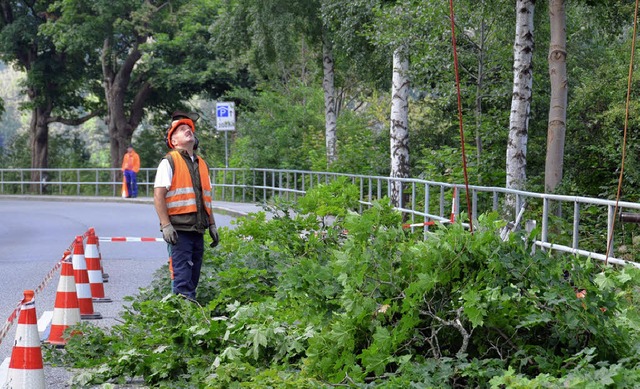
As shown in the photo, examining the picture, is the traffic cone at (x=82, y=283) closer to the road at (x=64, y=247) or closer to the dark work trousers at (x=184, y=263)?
the road at (x=64, y=247)

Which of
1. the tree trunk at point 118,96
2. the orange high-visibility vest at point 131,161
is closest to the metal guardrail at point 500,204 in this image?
the orange high-visibility vest at point 131,161

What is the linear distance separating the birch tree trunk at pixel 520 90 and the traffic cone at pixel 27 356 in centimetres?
1150

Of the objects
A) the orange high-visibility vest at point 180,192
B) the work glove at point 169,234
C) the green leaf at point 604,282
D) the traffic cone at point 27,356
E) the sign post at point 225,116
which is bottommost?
the traffic cone at point 27,356

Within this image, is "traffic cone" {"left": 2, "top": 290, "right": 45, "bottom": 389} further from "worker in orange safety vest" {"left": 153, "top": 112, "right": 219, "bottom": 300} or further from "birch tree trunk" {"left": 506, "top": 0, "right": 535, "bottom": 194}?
"birch tree trunk" {"left": 506, "top": 0, "right": 535, "bottom": 194}

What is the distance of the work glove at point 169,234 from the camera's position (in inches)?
356

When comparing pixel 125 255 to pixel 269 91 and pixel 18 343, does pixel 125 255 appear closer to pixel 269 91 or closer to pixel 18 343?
pixel 18 343

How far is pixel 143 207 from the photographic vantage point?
3275 centimetres

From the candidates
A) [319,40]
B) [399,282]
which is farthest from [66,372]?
[319,40]

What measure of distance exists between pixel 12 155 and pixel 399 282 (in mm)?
48199

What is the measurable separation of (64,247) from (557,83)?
8.65 metres

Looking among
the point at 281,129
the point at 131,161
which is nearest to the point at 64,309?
the point at 281,129

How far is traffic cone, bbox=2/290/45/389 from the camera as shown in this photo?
252 inches

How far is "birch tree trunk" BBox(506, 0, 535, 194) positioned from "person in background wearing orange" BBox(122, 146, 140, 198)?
68.2 feet

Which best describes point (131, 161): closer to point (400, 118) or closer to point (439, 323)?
point (400, 118)
